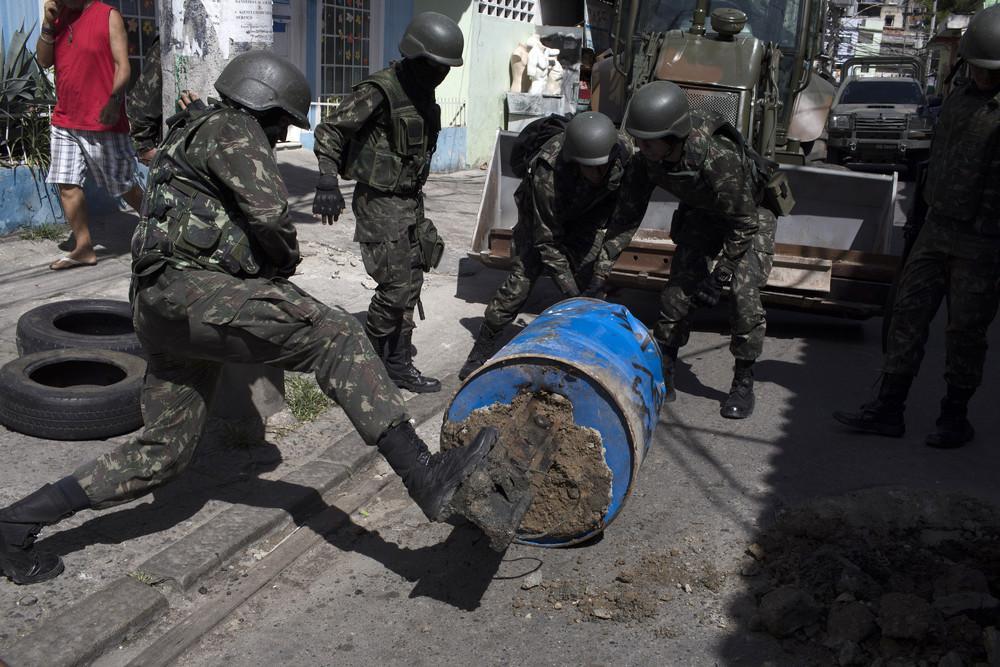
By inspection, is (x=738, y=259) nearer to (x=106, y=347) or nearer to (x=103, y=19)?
(x=106, y=347)

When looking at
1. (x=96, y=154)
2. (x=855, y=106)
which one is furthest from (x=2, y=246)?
(x=855, y=106)

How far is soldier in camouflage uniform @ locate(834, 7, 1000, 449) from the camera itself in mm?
4645

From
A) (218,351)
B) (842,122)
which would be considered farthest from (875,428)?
(842,122)

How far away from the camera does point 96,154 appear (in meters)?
6.62

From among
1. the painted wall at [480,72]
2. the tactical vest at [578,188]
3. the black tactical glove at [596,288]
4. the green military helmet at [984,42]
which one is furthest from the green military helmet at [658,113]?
the painted wall at [480,72]

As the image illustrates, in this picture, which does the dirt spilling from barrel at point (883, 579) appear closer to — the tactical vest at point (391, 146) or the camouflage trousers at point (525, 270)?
the camouflage trousers at point (525, 270)

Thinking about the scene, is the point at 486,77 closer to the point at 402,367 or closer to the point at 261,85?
the point at 402,367

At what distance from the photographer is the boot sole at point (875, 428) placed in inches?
203

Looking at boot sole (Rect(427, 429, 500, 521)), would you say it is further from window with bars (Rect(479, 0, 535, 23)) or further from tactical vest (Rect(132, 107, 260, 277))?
window with bars (Rect(479, 0, 535, 23))

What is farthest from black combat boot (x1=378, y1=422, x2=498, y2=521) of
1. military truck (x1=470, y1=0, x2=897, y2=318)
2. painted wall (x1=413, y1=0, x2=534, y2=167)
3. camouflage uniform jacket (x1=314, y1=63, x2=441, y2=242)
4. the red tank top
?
painted wall (x1=413, y1=0, x2=534, y2=167)

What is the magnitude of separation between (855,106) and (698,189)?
15865 mm

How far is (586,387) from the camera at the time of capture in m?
3.62

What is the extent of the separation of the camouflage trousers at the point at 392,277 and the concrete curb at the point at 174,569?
2.68 feet

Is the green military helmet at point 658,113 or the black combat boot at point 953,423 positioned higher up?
the green military helmet at point 658,113
